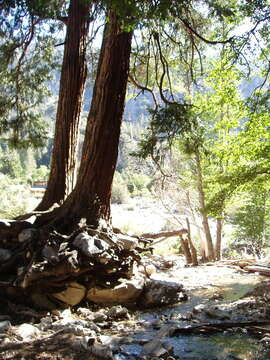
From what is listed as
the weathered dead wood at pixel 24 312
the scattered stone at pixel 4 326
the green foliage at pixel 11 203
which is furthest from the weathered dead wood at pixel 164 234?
the green foliage at pixel 11 203

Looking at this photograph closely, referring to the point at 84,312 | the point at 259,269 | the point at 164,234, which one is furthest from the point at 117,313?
the point at 259,269

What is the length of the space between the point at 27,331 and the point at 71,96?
3859 millimetres

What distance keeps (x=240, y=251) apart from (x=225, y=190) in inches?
376

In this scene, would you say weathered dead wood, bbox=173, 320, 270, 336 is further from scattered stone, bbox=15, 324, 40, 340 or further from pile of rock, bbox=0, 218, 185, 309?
pile of rock, bbox=0, 218, 185, 309

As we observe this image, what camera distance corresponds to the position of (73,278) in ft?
15.0

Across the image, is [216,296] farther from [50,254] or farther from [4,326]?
[4,326]

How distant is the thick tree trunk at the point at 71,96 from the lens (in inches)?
231

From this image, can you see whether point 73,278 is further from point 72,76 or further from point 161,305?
point 72,76

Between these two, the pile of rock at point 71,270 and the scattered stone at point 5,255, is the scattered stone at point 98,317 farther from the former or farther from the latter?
the scattered stone at point 5,255

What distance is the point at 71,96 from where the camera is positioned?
5.97 metres

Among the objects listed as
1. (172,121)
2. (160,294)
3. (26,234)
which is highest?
(172,121)

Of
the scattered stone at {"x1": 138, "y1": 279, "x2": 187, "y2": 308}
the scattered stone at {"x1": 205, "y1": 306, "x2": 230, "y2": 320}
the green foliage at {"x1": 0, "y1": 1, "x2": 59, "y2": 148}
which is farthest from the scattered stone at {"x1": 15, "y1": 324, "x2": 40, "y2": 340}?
the green foliage at {"x1": 0, "y1": 1, "x2": 59, "y2": 148}

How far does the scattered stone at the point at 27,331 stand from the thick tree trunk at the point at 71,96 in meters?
2.64

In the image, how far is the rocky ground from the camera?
278 cm
